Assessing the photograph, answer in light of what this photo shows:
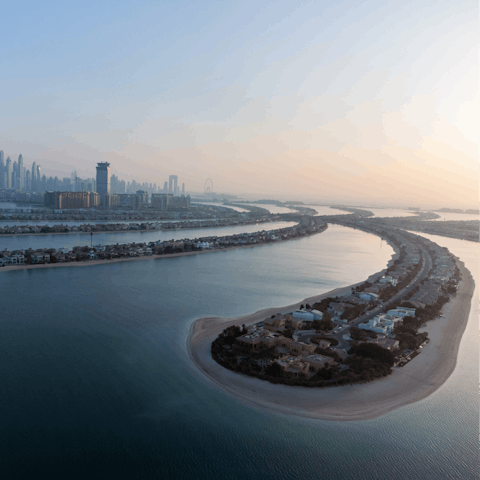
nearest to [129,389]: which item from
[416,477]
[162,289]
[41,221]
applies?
[416,477]

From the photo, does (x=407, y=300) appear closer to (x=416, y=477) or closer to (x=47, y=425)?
(x=416, y=477)

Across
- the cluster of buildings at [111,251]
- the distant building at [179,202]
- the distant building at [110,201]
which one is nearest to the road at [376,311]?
the cluster of buildings at [111,251]

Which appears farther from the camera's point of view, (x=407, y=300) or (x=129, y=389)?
(x=407, y=300)

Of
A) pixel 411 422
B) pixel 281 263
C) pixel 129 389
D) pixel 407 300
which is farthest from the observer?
pixel 281 263

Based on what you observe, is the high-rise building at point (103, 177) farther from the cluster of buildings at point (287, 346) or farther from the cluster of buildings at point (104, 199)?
the cluster of buildings at point (287, 346)

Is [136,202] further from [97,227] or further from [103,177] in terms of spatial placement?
[97,227]

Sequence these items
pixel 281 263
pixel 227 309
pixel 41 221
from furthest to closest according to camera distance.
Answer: pixel 41 221 → pixel 281 263 → pixel 227 309
